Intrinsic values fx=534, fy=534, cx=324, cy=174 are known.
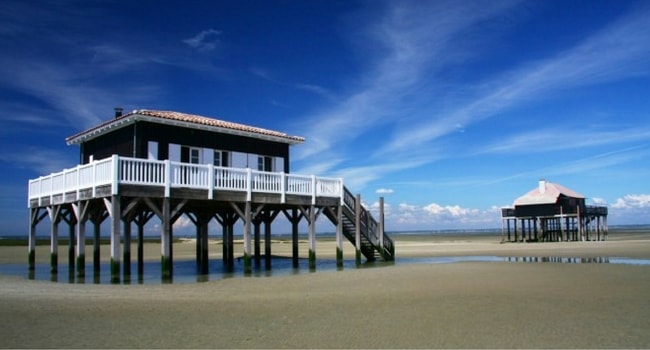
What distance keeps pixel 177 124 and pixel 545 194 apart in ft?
136

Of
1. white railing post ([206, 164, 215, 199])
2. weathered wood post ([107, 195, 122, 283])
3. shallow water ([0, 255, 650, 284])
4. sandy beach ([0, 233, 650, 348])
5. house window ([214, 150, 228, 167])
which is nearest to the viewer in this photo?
sandy beach ([0, 233, 650, 348])

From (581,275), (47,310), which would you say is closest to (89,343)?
(47,310)

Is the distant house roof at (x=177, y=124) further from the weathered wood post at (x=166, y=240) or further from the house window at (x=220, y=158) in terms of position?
the weathered wood post at (x=166, y=240)

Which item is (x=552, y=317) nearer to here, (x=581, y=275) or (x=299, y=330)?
(x=299, y=330)

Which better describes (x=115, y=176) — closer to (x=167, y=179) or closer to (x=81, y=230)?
(x=167, y=179)

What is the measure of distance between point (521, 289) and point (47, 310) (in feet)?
35.1

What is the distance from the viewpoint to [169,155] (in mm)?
21297

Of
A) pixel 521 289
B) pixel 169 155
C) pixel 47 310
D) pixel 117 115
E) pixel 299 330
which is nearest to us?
pixel 299 330

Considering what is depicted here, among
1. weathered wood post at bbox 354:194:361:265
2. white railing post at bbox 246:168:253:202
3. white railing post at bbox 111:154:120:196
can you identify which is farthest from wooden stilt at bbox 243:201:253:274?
weathered wood post at bbox 354:194:361:265

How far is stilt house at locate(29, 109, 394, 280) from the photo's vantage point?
17938 mm

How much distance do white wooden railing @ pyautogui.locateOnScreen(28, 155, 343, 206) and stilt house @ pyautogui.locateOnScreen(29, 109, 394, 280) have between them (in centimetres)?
4

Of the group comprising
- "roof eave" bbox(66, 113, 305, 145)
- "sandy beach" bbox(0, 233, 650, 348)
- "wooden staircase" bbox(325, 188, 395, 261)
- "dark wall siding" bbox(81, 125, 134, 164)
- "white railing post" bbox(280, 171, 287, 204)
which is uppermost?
"roof eave" bbox(66, 113, 305, 145)

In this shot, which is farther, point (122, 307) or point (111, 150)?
point (111, 150)

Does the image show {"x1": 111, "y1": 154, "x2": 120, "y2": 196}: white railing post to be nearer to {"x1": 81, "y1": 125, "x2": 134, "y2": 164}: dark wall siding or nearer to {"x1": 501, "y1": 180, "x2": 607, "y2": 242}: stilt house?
{"x1": 81, "y1": 125, "x2": 134, "y2": 164}: dark wall siding
